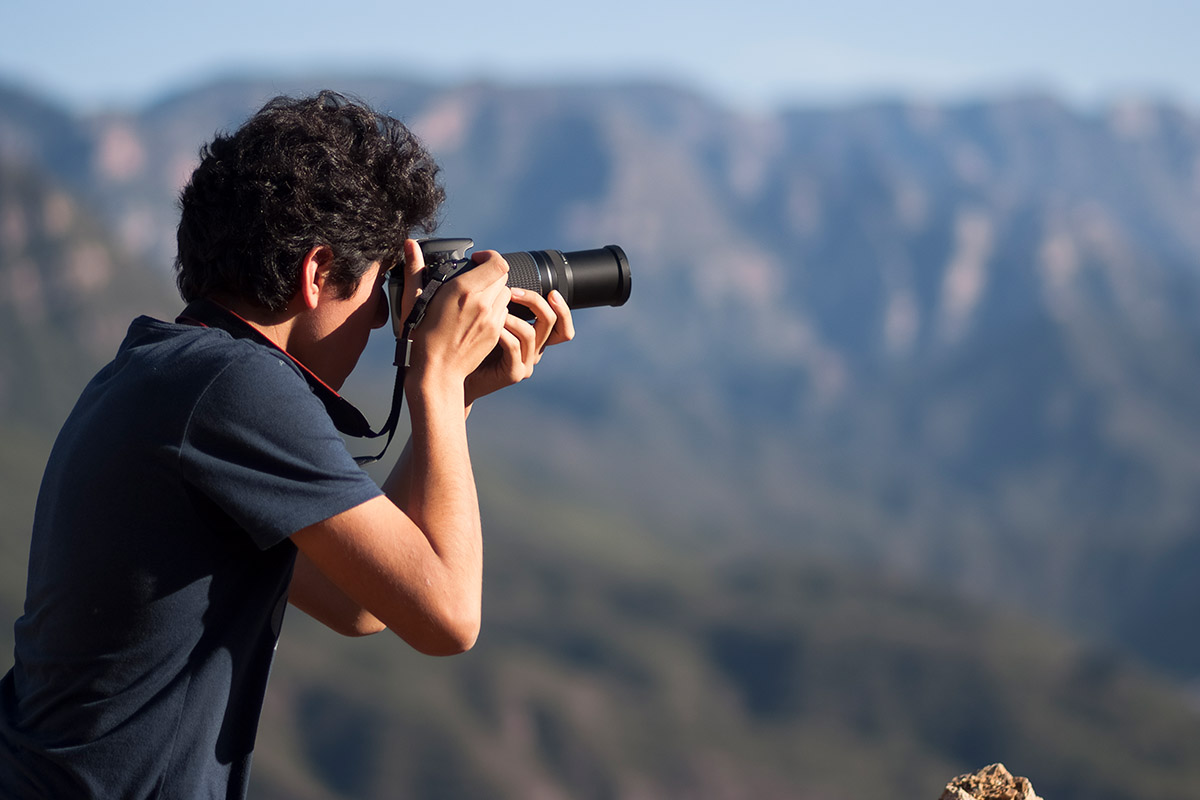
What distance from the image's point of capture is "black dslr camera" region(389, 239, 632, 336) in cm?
343

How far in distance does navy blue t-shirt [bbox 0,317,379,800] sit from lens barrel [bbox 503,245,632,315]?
A: 1.14 metres

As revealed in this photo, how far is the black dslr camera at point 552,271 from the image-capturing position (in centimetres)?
343

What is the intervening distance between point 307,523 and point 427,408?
486 millimetres

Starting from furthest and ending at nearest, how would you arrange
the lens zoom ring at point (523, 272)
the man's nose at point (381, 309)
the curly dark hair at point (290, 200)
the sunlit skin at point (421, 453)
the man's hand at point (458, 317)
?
the lens zoom ring at point (523, 272) < the man's nose at point (381, 309) < the man's hand at point (458, 317) < the curly dark hair at point (290, 200) < the sunlit skin at point (421, 453)

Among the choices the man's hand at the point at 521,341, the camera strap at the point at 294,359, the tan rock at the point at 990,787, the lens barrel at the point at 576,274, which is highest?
the lens barrel at the point at 576,274

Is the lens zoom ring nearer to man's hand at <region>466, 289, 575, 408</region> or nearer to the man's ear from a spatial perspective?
man's hand at <region>466, 289, 575, 408</region>

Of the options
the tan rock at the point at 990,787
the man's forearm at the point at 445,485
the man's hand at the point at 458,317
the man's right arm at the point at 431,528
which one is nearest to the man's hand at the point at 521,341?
the man's hand at the point at 458,317

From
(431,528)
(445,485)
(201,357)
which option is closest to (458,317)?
(445,485)

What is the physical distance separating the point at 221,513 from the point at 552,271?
1493mm

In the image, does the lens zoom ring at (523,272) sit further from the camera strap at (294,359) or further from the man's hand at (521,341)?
the camera strap at (294,359)

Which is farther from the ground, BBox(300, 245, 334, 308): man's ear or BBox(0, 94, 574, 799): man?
BBox(300, 245, 334, 308): man's ear

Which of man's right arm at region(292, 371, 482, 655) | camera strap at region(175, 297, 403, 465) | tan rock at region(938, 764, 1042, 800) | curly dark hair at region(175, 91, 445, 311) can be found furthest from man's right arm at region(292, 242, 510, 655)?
tan rock at region(938, 764, 1042, 800)

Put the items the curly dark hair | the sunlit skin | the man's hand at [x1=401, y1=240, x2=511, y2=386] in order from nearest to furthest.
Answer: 1. the sunlit skin
2. the curly dark hair
3. the man's hand at [x1=401, y1=240, x2=511, y2=386]

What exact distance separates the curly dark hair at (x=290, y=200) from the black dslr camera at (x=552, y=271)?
18 cm
